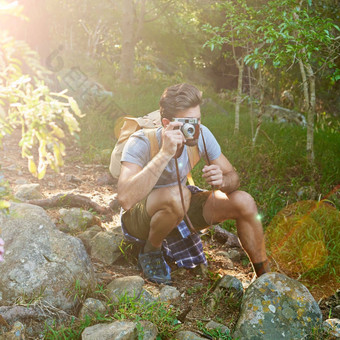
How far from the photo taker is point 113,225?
14.3 ft

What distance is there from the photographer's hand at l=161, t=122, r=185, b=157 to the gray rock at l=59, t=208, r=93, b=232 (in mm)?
1508

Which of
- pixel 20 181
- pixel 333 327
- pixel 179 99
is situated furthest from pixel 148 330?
A: pixel 20 181

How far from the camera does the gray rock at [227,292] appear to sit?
3.03 metres

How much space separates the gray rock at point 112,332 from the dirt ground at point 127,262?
0.51m

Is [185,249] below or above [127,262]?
above

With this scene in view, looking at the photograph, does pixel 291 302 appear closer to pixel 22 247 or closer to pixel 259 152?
pixel 22 247

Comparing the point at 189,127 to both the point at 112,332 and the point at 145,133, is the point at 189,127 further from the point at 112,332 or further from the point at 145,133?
the point at 112,332

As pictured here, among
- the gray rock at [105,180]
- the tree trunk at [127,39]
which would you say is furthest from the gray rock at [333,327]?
the tree trunk at [127,39]

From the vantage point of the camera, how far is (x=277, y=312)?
2.65 metres

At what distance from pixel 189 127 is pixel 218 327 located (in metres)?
1.42

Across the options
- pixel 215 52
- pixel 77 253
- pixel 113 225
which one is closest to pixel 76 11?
pixel 215 52

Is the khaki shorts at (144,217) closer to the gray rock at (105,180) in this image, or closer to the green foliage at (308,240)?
the green foliage at (308,240)

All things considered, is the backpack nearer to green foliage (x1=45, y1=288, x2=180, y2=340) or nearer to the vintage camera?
the vintage camera

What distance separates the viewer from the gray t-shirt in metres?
3.04
